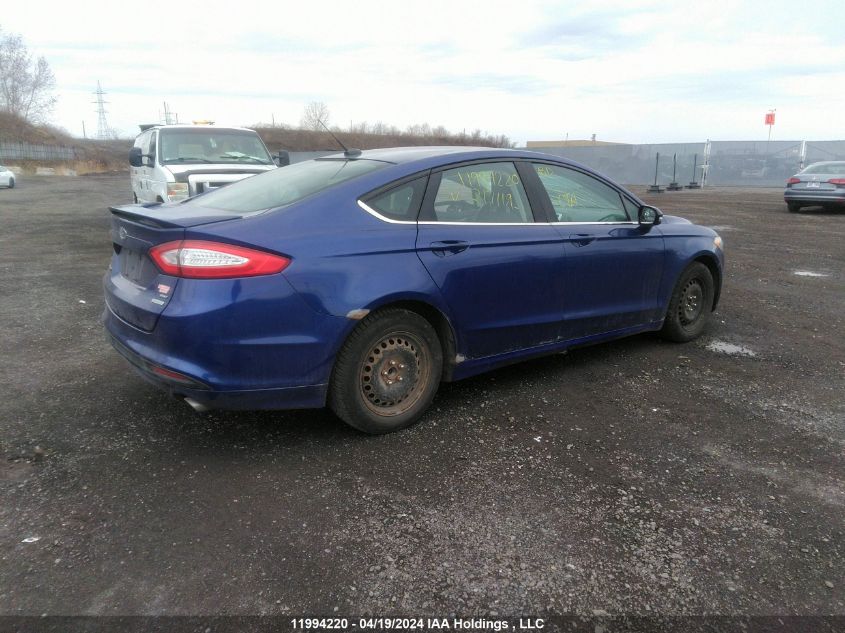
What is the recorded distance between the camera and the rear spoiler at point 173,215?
323 centimetres

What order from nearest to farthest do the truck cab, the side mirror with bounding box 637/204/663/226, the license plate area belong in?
the license plate area, the side mirror with bounding box 637/204/663/226, the truck cab

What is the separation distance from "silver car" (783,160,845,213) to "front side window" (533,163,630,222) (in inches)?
604

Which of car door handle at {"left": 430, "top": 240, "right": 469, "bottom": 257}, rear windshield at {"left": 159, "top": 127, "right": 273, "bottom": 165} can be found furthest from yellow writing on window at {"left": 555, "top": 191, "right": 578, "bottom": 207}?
rear windshield at {"left": 159, "top": 127, "right": 273, "bottom": 165}

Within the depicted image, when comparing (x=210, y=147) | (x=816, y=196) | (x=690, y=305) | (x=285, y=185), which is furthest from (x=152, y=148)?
(x=816, y=196)

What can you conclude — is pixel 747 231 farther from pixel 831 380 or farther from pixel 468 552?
pixel 468 552

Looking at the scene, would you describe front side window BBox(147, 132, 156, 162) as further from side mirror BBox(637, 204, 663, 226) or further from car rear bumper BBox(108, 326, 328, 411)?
side mirror BBox(637, 204, 663, 226)

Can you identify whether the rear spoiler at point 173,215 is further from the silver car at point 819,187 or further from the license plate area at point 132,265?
the silver car at point 819,187

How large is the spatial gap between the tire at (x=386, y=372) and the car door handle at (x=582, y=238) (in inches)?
51.8

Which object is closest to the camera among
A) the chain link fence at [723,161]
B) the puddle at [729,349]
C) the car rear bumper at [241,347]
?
the car rear bumper at [241,347]

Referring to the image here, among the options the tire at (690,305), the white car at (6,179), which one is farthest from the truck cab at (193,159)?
the white car at (6,179)

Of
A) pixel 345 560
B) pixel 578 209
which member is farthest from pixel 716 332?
pixel 345 560

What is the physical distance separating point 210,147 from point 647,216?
25.4 ft

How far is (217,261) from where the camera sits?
307 cm

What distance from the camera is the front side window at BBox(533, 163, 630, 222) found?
443cm
